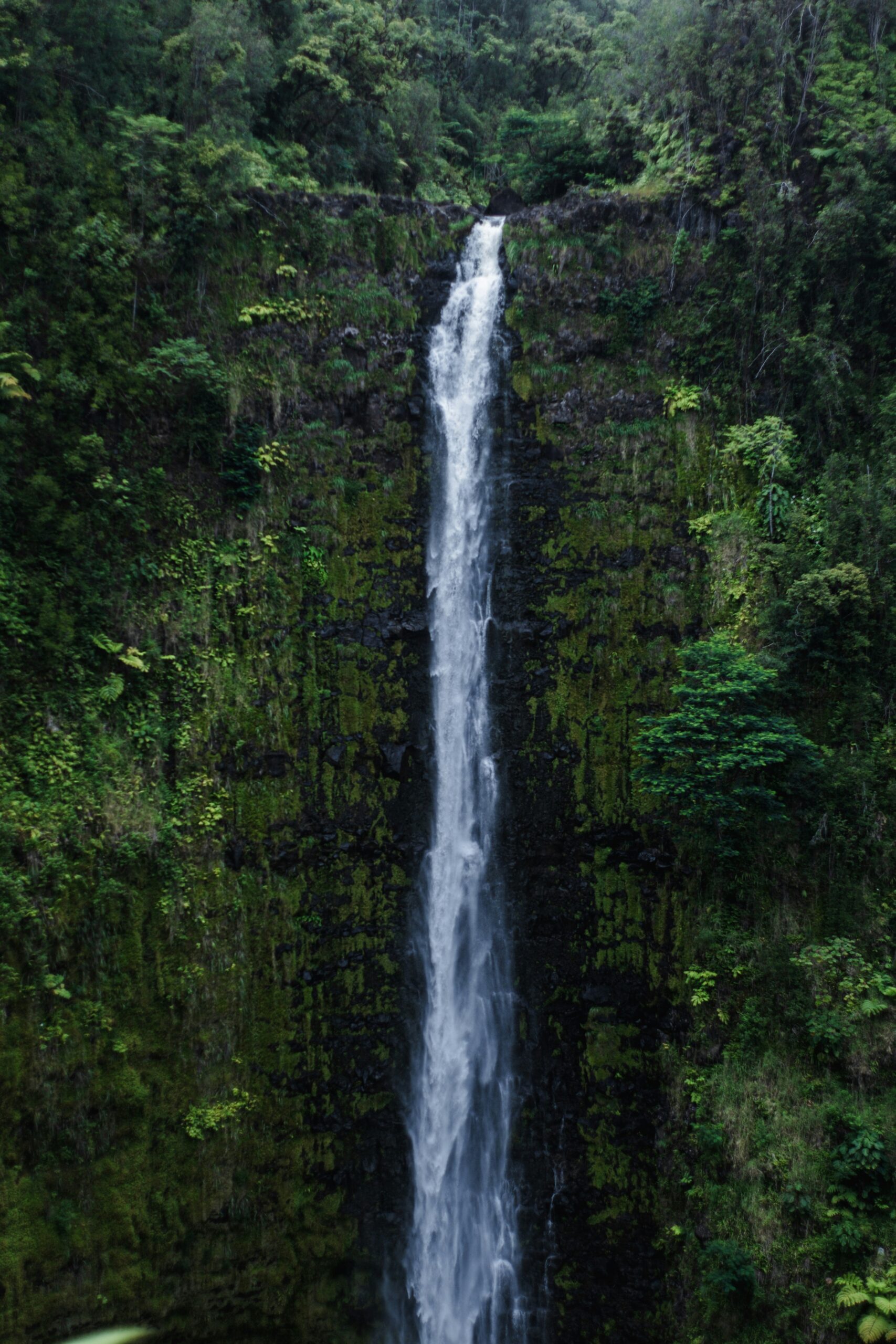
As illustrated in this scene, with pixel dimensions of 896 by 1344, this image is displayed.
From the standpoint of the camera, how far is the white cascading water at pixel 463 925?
10.2 metres

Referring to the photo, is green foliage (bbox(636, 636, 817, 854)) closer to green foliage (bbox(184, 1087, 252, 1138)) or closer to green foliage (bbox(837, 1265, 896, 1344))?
green foliage (bbox(837, 1265, 896, 1344))

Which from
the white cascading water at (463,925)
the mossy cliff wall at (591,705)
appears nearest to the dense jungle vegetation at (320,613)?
the mossy cliff wall at (591,705)

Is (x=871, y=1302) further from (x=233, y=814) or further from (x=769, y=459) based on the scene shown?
(x=769, y=459)

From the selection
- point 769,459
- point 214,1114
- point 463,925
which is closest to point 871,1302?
point 463,925

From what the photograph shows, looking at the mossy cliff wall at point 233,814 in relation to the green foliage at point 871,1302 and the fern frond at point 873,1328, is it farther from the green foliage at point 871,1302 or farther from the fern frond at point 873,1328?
the fern frond at point 873,1328

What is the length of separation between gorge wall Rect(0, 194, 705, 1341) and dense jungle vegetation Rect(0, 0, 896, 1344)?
7 centimetres

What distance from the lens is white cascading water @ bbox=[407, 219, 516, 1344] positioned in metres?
10.2

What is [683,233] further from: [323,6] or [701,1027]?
[701,1027]

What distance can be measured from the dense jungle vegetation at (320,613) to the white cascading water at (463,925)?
0.66 metres

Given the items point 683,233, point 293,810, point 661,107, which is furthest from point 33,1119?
point 661,107

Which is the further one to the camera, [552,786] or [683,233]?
[683,233]

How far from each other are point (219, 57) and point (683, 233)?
307 inches

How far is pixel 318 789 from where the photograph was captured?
11.4 metres

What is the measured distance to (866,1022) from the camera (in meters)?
8.91
